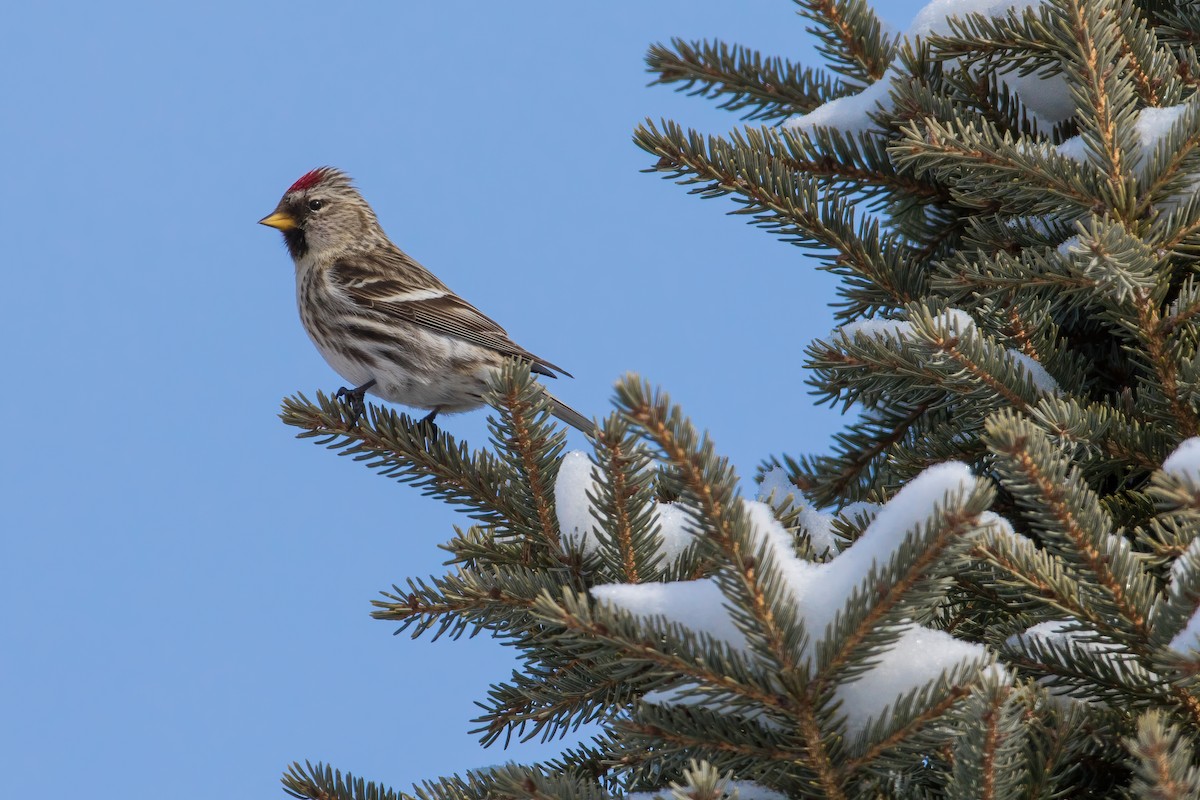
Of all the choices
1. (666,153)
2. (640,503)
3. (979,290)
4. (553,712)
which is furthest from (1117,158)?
(553,712)

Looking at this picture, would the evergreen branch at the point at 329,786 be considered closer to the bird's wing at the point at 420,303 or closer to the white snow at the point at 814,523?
the white snow at the point at 814,523

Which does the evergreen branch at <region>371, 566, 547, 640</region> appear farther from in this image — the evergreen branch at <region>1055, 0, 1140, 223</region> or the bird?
the bird

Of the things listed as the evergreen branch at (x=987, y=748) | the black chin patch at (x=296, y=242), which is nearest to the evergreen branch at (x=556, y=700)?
the evergreen branch at (x=987, y=748)

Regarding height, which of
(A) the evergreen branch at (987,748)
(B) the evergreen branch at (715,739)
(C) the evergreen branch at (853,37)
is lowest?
(A) the evergreen branch at (987,748)

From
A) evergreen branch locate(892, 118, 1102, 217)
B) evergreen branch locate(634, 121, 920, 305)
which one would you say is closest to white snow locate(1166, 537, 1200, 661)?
evergreen branch locate(892, 118, 1102, 217)

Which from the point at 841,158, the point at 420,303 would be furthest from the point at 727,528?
the point at 420,303

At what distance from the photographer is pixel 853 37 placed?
324cm

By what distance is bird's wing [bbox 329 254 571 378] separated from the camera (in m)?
4.96

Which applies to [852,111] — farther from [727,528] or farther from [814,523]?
[727,528]

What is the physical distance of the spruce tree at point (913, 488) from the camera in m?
1.54

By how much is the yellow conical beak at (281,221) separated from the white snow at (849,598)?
4.48 metres

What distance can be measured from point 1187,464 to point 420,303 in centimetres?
399

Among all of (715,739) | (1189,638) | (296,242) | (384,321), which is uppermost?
(296,242)

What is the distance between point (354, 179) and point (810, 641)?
202 inches
